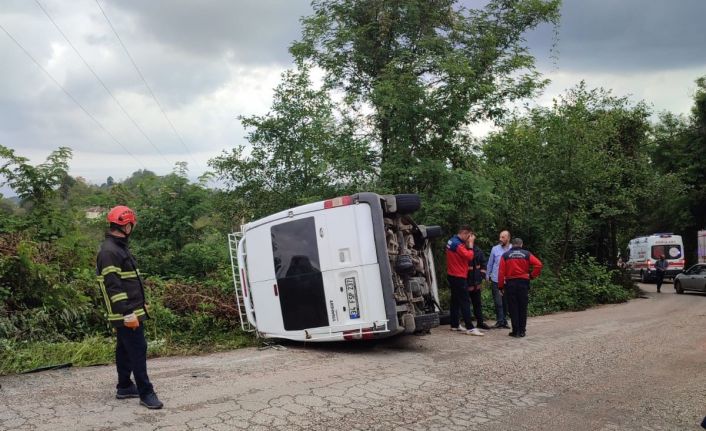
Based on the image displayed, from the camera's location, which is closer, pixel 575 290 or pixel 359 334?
pixel 359 334

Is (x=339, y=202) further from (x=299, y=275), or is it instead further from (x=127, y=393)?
(x=127, y=393)

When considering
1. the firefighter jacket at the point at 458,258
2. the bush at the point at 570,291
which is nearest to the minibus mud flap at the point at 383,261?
the firefighter jacket at the point at 458,258

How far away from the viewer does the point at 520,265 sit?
940 cm

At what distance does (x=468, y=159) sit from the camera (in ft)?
45.2

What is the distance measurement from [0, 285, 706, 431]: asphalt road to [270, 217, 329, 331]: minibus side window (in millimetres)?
490

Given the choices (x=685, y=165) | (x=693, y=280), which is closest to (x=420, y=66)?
(x=693, y=280)

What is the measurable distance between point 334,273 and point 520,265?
3569 millimetres

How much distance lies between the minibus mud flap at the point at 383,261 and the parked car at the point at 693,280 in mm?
21040

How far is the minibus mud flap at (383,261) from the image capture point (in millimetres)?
7250

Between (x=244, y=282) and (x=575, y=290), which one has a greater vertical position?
(x=244, y=282)

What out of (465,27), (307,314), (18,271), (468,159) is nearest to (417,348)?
(307,314)

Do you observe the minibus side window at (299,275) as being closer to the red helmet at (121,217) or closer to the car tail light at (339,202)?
the car tail light at (339,202)

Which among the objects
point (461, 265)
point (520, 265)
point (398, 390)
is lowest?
point (398, 390)

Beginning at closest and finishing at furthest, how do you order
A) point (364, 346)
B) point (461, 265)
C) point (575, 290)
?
point (364, 346) → point (461, 265) → point (575, 290)
